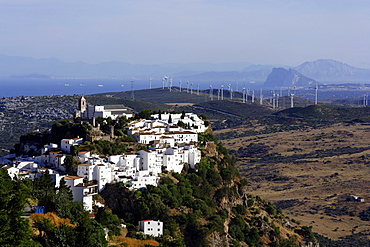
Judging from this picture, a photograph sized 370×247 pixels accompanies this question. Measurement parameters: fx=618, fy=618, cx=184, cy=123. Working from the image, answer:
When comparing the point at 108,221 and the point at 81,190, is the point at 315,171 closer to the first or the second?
the point at 81,190

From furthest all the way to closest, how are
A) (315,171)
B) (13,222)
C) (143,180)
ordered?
(315,171), (143,180), (13,222)

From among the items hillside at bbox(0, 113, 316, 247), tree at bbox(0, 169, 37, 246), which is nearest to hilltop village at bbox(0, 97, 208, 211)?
hillside at bbox(0, 113, 316, 247)

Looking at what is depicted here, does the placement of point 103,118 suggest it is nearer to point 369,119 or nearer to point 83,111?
point 83,111

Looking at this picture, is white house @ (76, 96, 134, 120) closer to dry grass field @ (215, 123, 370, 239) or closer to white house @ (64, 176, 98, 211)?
white house @ (64, 176, 98, 211)

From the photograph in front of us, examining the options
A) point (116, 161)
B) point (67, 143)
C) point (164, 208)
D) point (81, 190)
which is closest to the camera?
point (81, 190)

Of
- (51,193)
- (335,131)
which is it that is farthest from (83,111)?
(335,131)

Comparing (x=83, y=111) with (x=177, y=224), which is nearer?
(x=177, y=224)

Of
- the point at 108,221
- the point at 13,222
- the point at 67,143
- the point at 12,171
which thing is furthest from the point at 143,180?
the point at 13,222
